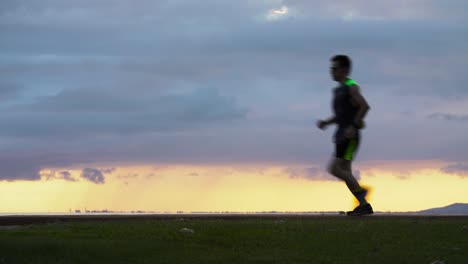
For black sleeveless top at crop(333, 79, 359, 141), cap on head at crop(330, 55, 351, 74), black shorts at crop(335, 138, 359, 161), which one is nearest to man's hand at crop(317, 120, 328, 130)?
black sleeveless top at crop(333, 79, 359, 141)

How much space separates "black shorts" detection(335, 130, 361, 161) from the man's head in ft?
3.50

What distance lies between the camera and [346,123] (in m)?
14.2

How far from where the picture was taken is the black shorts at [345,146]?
555 inches

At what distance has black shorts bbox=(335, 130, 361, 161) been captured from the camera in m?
14.1

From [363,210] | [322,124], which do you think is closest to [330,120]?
[322,124]

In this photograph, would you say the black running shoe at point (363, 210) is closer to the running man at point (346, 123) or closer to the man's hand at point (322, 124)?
the running man at point (346, 123)

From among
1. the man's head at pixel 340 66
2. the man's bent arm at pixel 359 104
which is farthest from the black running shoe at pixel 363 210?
the man's head at pixel 340 66

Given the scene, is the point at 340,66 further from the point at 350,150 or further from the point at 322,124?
the point at 350,150
